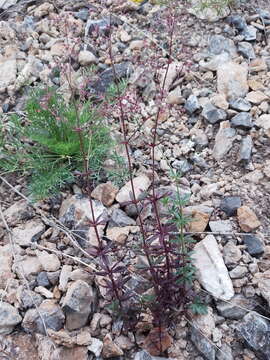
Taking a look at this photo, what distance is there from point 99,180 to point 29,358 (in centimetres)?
116

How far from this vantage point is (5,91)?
378 centimetres

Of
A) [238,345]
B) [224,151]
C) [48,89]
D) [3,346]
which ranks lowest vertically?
[3,346]

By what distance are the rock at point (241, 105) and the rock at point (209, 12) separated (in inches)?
38.8

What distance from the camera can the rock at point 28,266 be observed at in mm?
2712

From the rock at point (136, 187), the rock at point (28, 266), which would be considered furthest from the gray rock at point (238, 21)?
the rock at point (28, 266)

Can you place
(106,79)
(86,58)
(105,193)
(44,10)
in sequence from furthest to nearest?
(44,10) → (86,58) → (106,79) → (105,193)

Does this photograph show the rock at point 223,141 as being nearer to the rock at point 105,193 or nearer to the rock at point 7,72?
the rock at point 105,193

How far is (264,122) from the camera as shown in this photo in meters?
3.29

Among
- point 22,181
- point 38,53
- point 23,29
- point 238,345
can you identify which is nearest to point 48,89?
point 22,181

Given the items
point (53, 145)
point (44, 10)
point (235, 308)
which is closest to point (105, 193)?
point (53, 145)

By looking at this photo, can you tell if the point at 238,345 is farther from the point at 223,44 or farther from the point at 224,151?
the point at 223,44

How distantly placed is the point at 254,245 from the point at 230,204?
0.95ft

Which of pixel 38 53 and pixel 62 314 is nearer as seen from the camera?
pixel 62 314

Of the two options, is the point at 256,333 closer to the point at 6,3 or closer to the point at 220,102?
the point at 220,102
